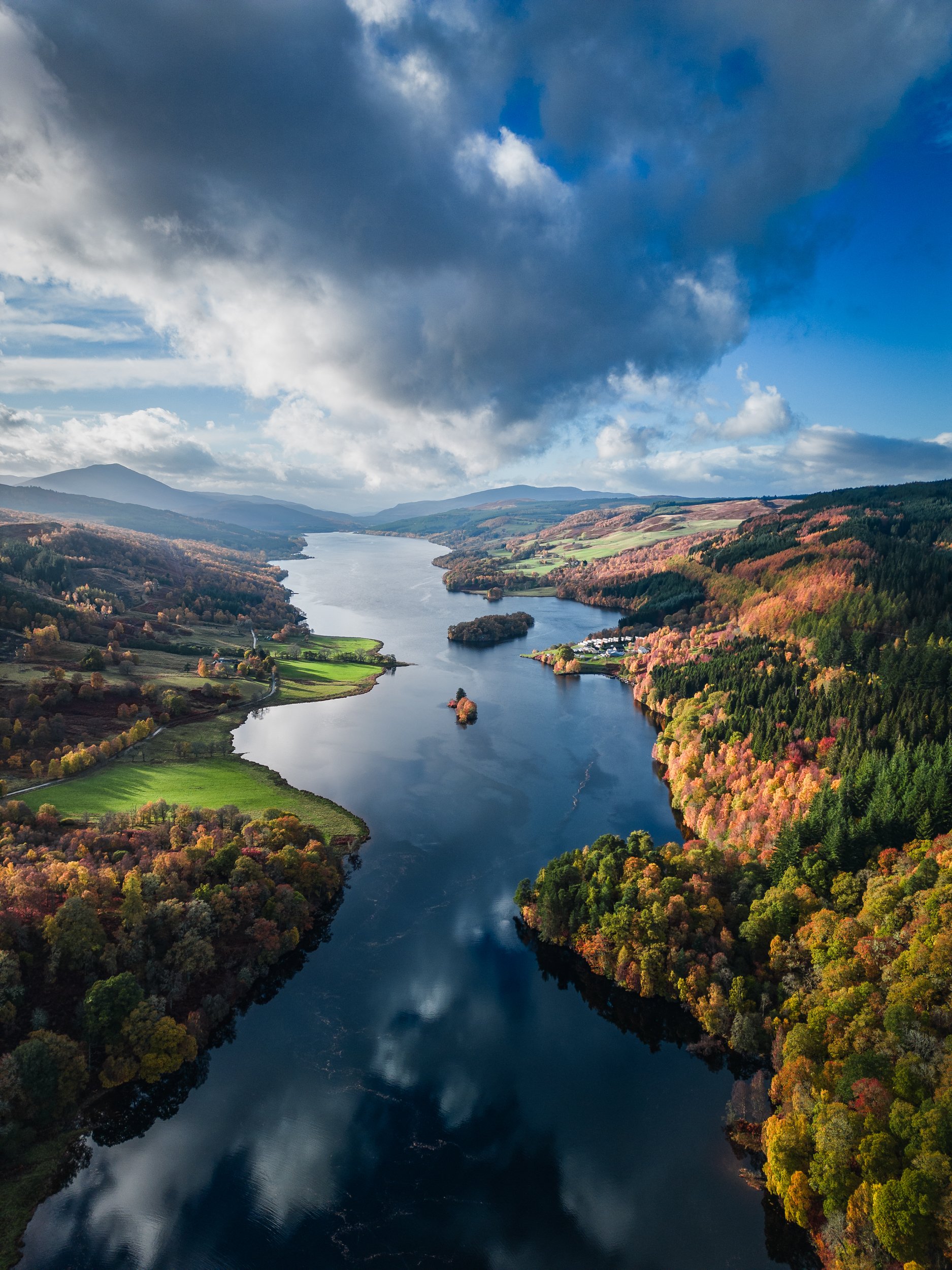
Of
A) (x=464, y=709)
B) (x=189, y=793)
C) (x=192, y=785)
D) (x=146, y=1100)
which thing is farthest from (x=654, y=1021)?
(x=464, y=709)

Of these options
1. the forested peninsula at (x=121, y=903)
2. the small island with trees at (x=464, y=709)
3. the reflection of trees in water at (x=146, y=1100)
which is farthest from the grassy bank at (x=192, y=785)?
the small island with trees at (x=464, y=709)

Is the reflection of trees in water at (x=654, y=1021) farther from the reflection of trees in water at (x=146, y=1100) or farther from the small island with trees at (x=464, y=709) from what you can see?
the small island with trees at (x=464, y=709)

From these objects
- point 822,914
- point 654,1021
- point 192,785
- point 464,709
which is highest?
point 822,914

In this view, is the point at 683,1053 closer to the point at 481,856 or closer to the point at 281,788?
the point at 481,856

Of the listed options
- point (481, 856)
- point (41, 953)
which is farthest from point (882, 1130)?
point (41, 953)

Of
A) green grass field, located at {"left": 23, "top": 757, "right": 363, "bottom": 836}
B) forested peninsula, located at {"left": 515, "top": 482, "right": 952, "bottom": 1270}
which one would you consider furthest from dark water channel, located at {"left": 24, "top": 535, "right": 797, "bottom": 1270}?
green grass field, located at {"left": 23, "top": 757, "right": 363, "bottom": 836}

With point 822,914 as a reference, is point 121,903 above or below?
below

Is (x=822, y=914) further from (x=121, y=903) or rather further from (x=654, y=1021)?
(x=121, y=903)
